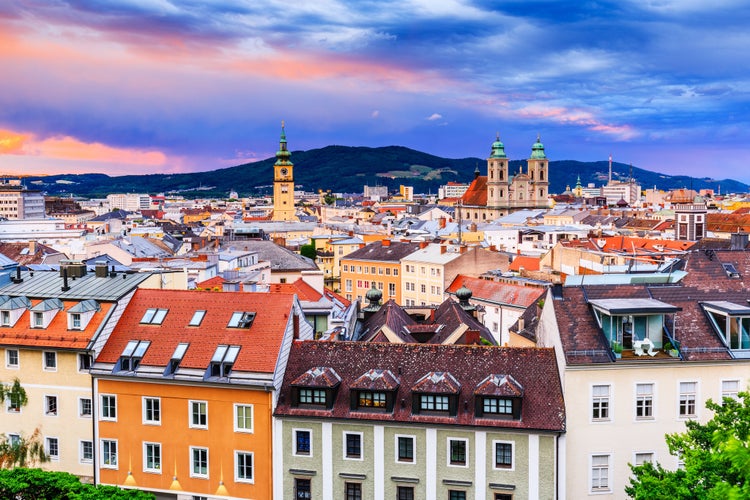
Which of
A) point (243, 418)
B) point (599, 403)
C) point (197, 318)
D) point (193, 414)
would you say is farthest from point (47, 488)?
point (599, 403)

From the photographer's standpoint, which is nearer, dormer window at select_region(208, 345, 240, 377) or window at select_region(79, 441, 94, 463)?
dormer window at select_region(208, 345, 240, 377)

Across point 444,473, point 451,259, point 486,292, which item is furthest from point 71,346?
point 451,259

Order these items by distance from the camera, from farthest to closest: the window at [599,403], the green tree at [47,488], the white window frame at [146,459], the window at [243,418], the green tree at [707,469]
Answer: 1. the white window frame at [146,459]
2. the window at [243,418]
3. the window at [599,403]
4. the green tree at [47,488]
5. the green tree at [707,469]

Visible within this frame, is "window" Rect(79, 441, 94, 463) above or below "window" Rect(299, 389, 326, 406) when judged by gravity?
below

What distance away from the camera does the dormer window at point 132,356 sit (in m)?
37.8

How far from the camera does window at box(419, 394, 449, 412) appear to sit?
33.7 metres

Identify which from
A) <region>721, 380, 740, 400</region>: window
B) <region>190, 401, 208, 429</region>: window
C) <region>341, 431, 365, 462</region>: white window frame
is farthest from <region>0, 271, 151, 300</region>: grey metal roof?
<region>721, 380, 740, 400</region>: window

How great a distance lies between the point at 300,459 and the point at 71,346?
528 inches

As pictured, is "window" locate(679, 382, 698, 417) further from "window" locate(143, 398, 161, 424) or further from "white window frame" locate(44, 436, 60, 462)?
"white window frame" locate(44, 436, 60, 462)

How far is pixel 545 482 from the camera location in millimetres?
32531

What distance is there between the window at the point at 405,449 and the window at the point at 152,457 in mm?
11869

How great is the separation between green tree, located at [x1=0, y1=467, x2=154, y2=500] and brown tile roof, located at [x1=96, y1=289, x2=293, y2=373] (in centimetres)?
702

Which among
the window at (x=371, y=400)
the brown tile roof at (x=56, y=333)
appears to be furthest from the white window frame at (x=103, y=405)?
the window at (x=371, y=400)

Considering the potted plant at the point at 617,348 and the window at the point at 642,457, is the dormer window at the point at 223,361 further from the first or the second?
the window at the point at 642,457
